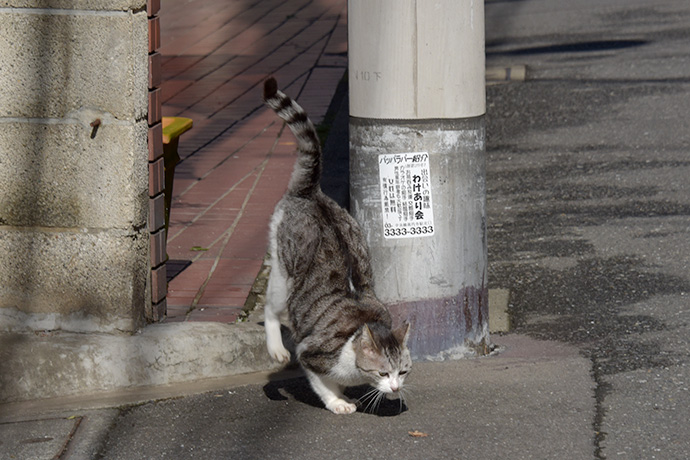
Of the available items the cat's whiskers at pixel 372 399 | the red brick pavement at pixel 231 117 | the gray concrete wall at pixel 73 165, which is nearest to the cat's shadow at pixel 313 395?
the cat's whiskers at pixel 372 399

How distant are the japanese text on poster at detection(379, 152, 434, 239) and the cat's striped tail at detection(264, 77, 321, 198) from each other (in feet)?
1.05

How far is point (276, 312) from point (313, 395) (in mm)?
428

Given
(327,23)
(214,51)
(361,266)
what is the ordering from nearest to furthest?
1. (361,266)
2. (214,51)
3. (327,23)

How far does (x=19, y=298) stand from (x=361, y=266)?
5.27 feet

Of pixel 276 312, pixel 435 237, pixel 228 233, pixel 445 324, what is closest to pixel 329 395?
pixel 276 312

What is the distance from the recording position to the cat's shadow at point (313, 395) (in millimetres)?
4566

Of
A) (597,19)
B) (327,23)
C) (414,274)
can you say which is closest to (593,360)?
(414,274)

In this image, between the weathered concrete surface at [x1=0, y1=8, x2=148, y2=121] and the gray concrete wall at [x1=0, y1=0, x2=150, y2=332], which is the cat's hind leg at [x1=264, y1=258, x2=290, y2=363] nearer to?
A: the gray concrete wall at [x1=0, y1=0, x2=150, y2=332]

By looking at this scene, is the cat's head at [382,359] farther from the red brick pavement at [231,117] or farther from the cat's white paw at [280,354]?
the red brick pavement at [231,117]

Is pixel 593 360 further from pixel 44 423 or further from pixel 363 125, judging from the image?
pixel 44 423

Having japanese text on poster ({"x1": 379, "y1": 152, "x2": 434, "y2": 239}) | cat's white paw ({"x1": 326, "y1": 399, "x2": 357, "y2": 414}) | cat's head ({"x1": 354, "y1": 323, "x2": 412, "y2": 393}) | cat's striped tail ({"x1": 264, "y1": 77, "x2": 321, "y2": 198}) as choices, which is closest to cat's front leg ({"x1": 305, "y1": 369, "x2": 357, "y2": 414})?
cat's white paw ({"x1": 326, "y1": 399, "x2": 357, "y2": 414})

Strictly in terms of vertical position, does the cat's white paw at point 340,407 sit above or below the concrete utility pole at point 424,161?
below

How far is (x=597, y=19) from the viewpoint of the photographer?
15.9 metres

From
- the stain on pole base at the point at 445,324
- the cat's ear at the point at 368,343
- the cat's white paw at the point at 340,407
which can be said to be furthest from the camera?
the stain on pole base at the point at 445,324
